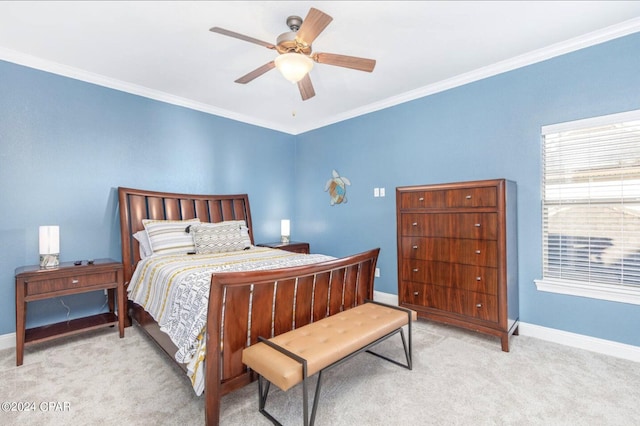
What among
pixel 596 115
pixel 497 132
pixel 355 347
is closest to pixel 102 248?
pixel 355 347

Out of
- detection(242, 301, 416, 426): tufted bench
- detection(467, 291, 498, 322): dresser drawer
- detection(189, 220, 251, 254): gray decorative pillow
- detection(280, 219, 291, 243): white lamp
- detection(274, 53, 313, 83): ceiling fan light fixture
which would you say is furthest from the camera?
detection(280, 219, 291, 243): white lamp

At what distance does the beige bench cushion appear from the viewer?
1.57 m

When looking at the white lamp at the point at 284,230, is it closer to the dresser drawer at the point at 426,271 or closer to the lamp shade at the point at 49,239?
the dresser drawer at the point at 426,271

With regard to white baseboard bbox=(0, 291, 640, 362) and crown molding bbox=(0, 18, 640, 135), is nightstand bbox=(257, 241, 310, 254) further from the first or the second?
white baseboard bbox=(0, 291, 640, 362)

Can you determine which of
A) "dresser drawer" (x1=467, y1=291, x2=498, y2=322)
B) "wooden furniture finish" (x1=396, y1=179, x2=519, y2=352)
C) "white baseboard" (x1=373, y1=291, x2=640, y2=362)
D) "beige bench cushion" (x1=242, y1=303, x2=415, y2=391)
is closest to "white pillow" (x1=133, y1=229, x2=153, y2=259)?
"beige bench cushion" (x1=242, y1=303, x2=415, y2=391)

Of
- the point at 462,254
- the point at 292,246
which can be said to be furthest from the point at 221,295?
the point at 292,246

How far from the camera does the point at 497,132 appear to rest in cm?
317

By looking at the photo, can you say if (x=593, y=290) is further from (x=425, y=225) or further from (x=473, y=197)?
(x=425, y=225)

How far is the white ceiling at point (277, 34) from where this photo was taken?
224cm

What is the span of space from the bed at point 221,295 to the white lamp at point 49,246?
1.85ft

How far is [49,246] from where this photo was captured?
2781mm

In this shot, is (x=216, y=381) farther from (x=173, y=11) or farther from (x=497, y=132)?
(x=497, y=132)

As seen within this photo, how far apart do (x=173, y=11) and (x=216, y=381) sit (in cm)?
257

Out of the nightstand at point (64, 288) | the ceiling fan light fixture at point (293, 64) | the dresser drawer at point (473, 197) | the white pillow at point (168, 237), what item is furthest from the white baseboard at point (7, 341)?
the dresser drawer at point (473, 197)
